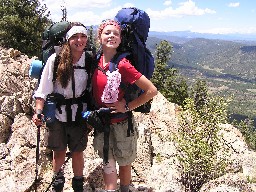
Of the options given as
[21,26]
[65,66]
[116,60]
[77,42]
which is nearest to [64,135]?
[65,66]

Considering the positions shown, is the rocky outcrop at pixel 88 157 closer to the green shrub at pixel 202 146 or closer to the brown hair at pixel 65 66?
the green shrub at pixel 202 146

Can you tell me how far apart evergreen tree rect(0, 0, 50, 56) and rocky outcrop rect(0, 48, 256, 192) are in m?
27.2

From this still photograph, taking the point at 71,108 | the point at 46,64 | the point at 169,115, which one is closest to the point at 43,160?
the point at 71,108

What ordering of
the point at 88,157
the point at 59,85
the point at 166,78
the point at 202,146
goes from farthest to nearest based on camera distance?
the point at 166,78 < the point at 88,157 < the point at 202,146 < the point at 59,85

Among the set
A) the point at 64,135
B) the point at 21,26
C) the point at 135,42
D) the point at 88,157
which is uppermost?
the point at 21,26

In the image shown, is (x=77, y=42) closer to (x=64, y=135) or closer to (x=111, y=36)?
(x=111, y=36)

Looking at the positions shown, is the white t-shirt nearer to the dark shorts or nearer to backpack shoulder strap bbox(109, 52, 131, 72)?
the dark shorts

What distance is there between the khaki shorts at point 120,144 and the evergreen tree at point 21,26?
1363 inches

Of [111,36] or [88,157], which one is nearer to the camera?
[111,36]

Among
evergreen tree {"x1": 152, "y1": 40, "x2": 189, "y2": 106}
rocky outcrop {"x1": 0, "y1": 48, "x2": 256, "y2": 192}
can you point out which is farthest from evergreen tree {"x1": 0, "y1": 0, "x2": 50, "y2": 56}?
rocky outcrop {"x1": 0, "y1": 48, "x2": 256, "y2": 192}

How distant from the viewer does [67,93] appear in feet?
17.9

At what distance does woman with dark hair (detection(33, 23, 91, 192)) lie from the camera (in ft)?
17.1

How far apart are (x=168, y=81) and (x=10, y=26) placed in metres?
26.6

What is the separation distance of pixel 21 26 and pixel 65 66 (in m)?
35.7
